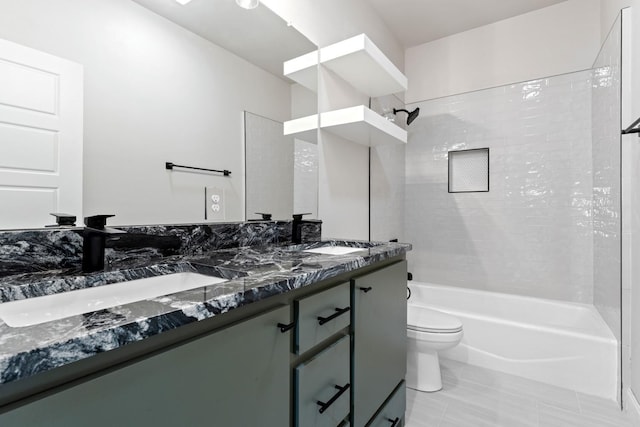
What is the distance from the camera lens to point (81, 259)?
99 cm

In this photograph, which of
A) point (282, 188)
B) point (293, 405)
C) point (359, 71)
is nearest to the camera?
point (293, 405)

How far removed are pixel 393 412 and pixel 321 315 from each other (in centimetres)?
88

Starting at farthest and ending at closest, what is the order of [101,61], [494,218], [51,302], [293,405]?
1. [494,218]
2. [101,61]
3. [293,405]
4. [51,302]

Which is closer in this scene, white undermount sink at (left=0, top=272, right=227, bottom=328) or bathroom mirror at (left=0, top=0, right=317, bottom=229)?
white undermount sink at (left=0, top=272, right=227, bottom=328)

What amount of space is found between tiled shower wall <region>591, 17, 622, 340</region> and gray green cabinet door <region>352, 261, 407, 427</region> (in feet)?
4.63

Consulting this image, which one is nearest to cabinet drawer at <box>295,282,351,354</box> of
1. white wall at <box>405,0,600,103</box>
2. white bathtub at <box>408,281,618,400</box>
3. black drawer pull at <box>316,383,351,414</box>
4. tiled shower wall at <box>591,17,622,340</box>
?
black drawer pull at <box>316,383,351,414</box>

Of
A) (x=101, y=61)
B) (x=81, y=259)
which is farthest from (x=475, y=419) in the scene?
(x=101, y=61)

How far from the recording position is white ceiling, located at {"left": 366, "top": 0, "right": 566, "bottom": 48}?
2.68 m

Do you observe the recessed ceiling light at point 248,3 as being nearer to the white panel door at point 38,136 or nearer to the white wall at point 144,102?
the white wall at point 144,102

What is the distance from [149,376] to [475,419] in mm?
1863

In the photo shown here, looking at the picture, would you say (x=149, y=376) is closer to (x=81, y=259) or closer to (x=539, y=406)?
(x=81, y=259)

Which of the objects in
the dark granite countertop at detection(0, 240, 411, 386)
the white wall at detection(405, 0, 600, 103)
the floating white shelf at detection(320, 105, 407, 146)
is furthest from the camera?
the white wall at detection(405, 0, 600, 103)

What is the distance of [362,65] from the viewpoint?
6.76 ft

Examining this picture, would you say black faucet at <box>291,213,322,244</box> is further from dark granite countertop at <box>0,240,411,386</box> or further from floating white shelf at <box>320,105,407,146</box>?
floating white shelf at <box>320,105,407,146</box>
